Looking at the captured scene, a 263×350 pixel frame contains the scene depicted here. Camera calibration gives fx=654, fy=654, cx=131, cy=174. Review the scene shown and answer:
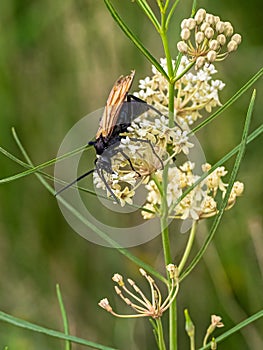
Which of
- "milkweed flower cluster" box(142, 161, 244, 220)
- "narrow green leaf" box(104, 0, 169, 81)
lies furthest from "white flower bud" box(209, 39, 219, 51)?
"milkweed flower cluster" box(142, 161, 244, 220)

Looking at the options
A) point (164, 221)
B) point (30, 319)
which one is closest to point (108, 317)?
point (30, 319)

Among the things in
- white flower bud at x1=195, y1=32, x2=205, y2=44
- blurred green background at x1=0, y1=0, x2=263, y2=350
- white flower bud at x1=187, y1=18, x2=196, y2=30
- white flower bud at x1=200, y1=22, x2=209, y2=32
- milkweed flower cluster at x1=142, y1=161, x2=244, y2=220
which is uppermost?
blurred green background at x1=0, y1=0, x2=263, y2=350

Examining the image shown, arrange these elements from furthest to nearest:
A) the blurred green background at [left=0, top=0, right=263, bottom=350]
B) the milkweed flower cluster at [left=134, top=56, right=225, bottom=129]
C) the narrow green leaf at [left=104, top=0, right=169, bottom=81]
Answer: the blurred green background at [left=0, top=0, right=263, bottom=350] < the milkweed flower cluster at [left=134, top=56, right=225, bottom=129] < the narrow green leaf at [left=104, top=0, right=169, bottom=81]

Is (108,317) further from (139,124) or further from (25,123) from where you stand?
(139,124)

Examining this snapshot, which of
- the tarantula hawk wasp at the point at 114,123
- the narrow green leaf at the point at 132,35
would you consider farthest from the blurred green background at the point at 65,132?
the narrow green leaf at the point at 132,35

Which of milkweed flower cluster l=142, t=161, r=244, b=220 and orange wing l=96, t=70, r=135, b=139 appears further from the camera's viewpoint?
milkweed flower cluster l=142, t=161, r=244, b=220

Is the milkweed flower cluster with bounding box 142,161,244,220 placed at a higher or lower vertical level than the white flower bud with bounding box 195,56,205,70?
lower

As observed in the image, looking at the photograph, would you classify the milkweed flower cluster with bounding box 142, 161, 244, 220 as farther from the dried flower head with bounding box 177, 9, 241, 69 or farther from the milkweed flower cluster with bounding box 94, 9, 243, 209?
the dried flower head with bounding box 177, 9, 241, 69

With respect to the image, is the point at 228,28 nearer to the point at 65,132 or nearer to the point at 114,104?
the point at 114,104
